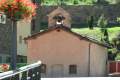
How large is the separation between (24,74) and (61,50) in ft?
160

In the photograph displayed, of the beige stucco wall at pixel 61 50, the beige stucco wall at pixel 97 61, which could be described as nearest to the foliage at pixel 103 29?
the beige stucco wall at pixel 97 61

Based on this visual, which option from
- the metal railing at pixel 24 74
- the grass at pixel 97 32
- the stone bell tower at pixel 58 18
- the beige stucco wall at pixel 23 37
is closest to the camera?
the metal railing at pixel 24 74

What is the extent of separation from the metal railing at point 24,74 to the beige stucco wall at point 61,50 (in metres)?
45.1

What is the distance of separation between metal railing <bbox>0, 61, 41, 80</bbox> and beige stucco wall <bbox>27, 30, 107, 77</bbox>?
45100mm

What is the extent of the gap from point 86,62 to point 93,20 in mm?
42593

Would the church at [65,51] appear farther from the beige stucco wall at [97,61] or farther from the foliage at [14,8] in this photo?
the foliage at [14,8]

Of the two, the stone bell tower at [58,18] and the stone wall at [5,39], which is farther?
the stone bell tower at [58,18]

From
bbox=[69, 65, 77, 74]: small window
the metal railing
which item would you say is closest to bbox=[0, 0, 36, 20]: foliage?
the metal railing

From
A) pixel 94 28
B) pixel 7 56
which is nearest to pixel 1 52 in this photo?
pixel 7 56

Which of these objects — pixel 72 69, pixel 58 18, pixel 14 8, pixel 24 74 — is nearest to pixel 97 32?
pixel 58 18

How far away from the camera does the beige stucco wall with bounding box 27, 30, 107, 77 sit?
65688 millimetres

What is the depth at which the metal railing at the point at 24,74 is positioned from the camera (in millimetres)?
14953

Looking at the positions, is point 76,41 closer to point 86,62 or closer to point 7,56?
point 86,62

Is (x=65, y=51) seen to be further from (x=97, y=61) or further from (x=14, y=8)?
(x=14, y=8)
